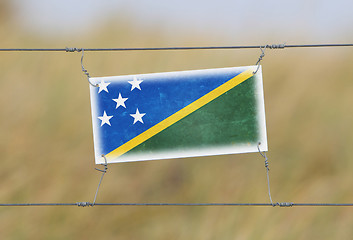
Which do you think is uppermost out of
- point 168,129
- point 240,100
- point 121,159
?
point 240,100

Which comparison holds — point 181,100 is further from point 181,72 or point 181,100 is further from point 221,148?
point 221,148

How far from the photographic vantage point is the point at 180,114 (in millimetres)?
3920

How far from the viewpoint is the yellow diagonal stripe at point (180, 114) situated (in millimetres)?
3877

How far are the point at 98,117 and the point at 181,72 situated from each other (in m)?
0.84

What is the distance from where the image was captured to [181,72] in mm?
3906

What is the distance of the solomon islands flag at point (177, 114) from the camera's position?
386 cm

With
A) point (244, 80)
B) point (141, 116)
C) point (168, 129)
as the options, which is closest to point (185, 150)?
point (168, 129)

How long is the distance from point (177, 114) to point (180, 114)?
3cm

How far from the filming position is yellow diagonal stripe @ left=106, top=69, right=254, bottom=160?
12.7 feet

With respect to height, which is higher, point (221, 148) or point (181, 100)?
point (181, 100)

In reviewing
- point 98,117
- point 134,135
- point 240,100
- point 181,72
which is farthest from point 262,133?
point 98,117

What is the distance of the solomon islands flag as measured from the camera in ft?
12.7

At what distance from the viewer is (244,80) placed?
3881mm

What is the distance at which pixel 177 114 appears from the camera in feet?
12.9
